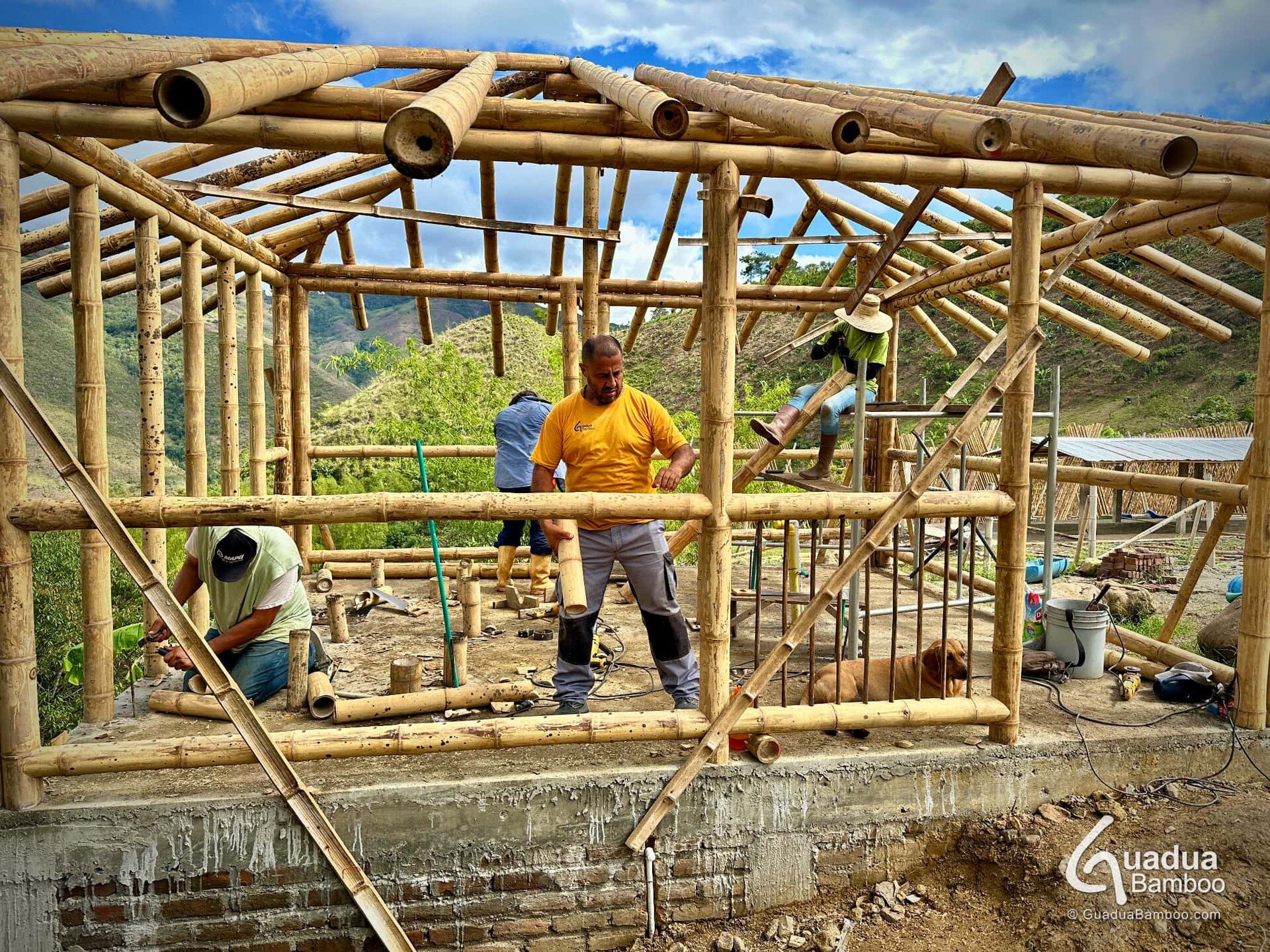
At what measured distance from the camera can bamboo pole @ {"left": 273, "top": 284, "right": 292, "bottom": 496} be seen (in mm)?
7898

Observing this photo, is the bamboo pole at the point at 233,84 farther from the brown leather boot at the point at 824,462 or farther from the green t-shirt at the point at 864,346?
the brown leather boot at the point at 824,462

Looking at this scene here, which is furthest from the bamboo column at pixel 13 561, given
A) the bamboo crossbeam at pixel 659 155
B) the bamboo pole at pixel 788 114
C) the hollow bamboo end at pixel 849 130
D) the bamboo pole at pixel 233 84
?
the hollow bamboo end at pixel 849 130

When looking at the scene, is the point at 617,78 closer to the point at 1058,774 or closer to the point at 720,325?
the point at 720,325

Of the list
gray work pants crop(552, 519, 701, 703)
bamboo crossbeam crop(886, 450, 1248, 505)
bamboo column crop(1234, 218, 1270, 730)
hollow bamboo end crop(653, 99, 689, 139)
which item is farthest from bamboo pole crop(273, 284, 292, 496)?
bamboo column crop(1234, 218, 1270, 730)

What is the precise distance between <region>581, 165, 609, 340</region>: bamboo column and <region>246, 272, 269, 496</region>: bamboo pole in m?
2.90

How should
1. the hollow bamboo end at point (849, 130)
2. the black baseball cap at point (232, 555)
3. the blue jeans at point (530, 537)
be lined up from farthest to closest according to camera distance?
the blue jeans at point (530, 537) → the black baseball cap at point (232, 555) → the hollow bamboo end at point (849, 130)

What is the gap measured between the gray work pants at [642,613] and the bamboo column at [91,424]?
7.38 feet

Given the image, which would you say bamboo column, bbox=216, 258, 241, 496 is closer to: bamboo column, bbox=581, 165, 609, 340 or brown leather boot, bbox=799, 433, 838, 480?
bamboo column, bbox=581, 165, 609, 340

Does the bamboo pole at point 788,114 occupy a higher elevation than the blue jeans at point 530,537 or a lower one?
higher

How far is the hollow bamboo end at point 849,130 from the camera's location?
9.45 ft

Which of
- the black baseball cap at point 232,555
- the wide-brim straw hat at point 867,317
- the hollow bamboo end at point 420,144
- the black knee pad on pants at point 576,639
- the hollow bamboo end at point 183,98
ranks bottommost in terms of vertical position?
the black knee pad on pants at point 576,639

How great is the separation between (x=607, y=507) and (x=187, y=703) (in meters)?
2.50

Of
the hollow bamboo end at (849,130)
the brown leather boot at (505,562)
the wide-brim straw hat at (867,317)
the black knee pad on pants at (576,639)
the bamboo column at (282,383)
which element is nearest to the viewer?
the hollow bamboo end at (849,130)

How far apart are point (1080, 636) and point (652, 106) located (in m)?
3.99
